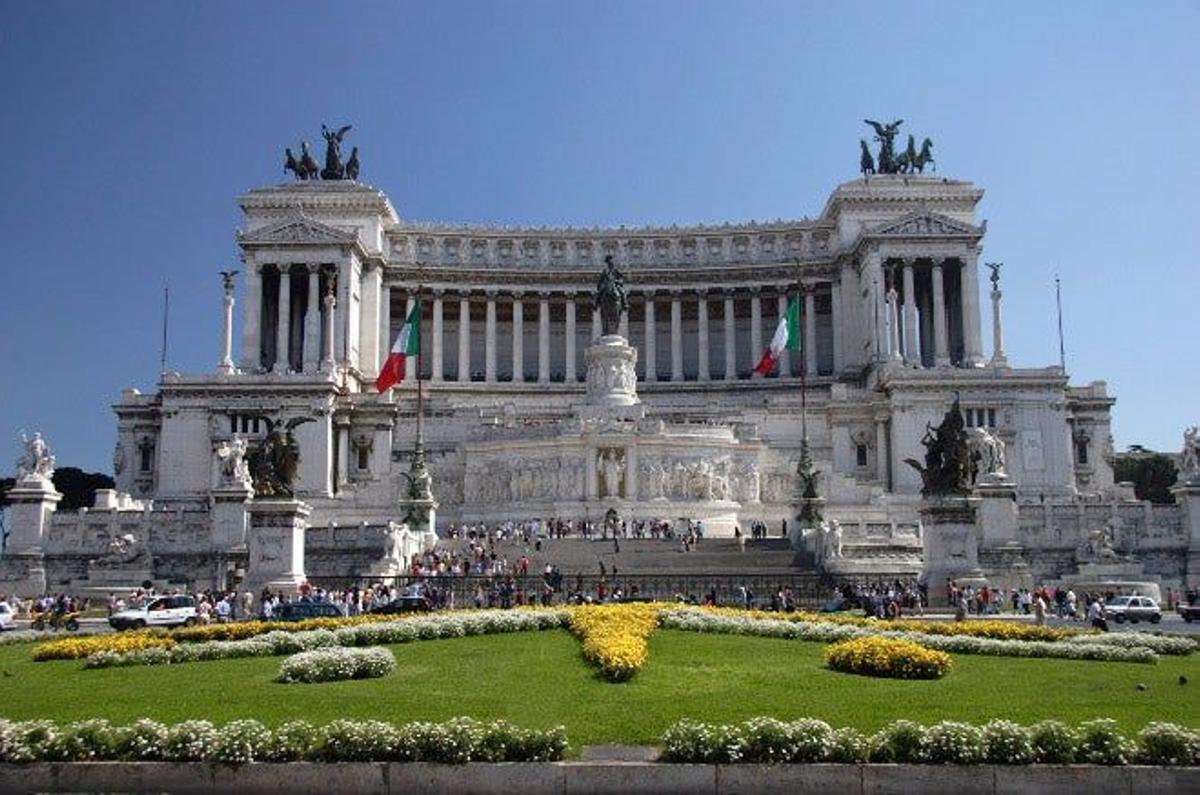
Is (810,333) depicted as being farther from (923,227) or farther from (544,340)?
(544,340)

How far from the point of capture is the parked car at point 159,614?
42.9 meters

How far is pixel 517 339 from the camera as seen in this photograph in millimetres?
112938

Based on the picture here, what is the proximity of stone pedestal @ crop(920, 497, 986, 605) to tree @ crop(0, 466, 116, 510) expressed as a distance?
93.4 metres

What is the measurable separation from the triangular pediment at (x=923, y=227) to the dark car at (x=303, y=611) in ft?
246

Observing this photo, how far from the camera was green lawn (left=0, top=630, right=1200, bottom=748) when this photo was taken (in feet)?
62.1

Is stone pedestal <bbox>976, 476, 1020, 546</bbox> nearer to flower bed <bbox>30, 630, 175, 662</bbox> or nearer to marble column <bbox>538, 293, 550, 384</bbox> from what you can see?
flower bed <bbox>30, 630, 175, 662</bbox>

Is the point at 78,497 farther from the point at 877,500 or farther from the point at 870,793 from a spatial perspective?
the point at 870,793

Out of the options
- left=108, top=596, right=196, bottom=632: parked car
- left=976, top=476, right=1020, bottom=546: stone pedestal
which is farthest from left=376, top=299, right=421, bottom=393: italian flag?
left=976, top=476, right=1020, bottom=546: stone pedestal

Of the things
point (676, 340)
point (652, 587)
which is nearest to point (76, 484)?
point (676, 340)

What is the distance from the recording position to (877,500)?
2953 inches

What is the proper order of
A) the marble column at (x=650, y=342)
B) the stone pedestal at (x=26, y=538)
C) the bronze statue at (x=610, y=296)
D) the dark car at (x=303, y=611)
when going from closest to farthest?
the dark car at (x=303, y=611), the stone pedestal at (x=26, y=538), the bronze statue at (x=610, y=296), the marble column at (x=650, y=342)

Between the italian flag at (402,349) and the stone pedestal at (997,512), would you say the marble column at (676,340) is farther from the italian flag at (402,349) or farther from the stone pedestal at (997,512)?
the stone pedestal at (997,512)

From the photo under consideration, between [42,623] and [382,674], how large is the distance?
26342 millimetres

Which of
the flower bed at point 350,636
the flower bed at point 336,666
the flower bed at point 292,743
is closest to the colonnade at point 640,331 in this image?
the flower bed at point 350,636
